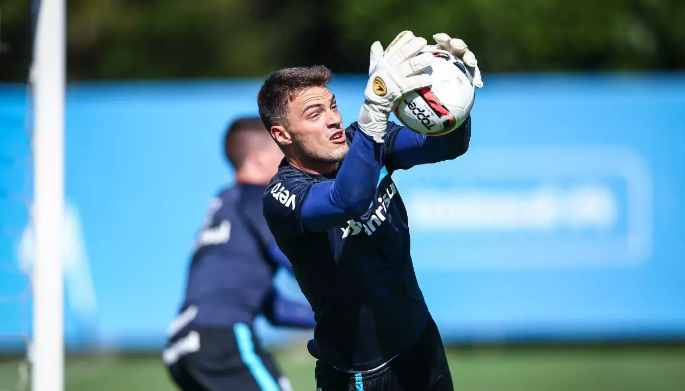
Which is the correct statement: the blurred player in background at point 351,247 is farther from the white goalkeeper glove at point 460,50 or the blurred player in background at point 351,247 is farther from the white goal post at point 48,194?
the white goal post at point 48,194

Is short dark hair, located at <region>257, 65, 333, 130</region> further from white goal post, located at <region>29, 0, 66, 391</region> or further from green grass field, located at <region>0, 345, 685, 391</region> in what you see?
green grass field, located at <region>0, 345, 685, 391</region>

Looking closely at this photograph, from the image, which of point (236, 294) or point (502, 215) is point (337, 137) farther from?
point (502, 215)

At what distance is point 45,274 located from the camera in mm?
5129

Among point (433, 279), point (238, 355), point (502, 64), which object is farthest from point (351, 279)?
point (502, 64)

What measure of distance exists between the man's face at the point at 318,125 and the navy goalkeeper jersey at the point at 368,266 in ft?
0.42

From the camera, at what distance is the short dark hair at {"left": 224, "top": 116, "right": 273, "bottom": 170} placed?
5.49m

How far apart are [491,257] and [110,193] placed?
4.00 metres

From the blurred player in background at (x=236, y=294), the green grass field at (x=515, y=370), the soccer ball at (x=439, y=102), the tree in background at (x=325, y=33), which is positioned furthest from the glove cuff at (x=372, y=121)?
the green grass field at (x=515, y=370)

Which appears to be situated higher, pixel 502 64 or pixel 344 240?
pixel 502 64

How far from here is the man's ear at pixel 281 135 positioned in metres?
3.71

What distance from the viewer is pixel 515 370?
910cm

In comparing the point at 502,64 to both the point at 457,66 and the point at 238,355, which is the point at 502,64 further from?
the point at 457,66

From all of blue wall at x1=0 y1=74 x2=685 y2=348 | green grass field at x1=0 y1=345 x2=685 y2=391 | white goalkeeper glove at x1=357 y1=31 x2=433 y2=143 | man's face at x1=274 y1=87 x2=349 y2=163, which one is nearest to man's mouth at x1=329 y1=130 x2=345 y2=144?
man's face at x1=274 y1=87 x2=349 y2=163

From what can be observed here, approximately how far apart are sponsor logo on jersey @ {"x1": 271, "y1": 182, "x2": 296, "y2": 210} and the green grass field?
14.5ft
